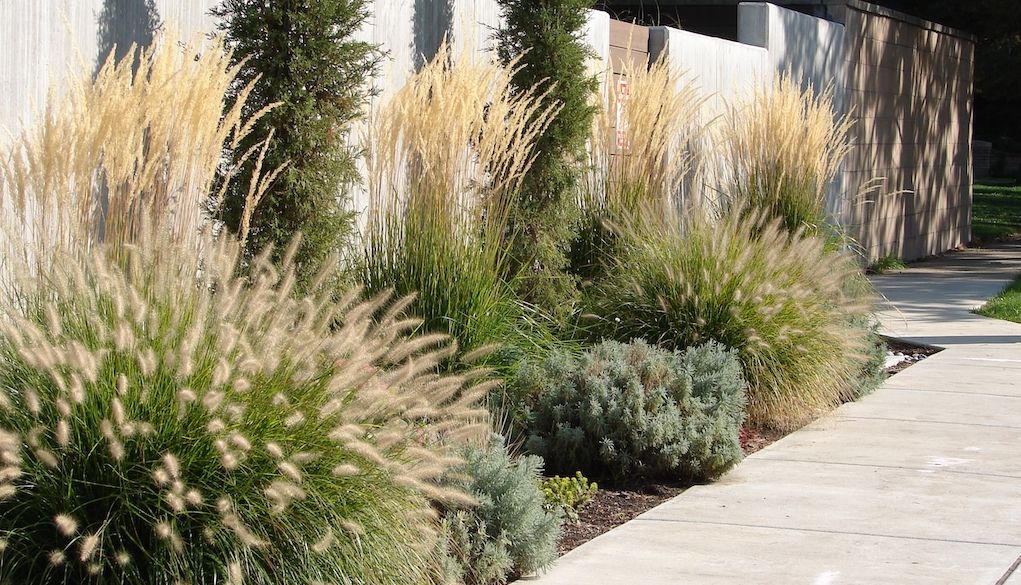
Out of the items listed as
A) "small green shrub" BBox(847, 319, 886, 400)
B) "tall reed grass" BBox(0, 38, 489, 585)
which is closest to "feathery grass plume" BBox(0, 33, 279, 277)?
"tall reed grass" BBox(0, 38, 489, 585)

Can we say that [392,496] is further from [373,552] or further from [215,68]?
[215,68]

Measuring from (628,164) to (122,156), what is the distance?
16.7ft

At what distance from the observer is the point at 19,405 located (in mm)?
4160

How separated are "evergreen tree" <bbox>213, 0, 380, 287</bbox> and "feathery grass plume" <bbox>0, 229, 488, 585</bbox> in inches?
90.3

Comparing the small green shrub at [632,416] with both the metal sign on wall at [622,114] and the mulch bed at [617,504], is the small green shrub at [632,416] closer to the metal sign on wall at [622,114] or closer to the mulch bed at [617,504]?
the mulch bed at [617,504]

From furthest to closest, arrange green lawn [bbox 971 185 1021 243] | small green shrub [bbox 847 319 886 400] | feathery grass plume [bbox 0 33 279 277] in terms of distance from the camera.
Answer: green lawn [bbox 971 185 1021 243] → small green shrub [bbox 847 319 886 400] → feathery grass plume [bbox 0 33 279 277]

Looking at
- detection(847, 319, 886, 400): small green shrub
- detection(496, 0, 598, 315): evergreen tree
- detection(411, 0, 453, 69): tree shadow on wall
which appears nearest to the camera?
detection(496, 0, 598, 315): evergreen tree

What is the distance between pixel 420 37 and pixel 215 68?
3.71m

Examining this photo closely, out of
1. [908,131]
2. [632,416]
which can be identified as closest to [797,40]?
[908,131]

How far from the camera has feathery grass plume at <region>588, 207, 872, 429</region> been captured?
26.3ft

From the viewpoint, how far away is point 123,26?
6.75m

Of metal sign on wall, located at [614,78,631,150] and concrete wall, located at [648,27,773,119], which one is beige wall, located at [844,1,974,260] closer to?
concrete wall, located at [648,27,773,119]

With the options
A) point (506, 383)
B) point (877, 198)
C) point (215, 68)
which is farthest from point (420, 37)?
point (877, 198)

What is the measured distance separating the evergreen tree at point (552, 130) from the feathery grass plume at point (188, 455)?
175 inches
